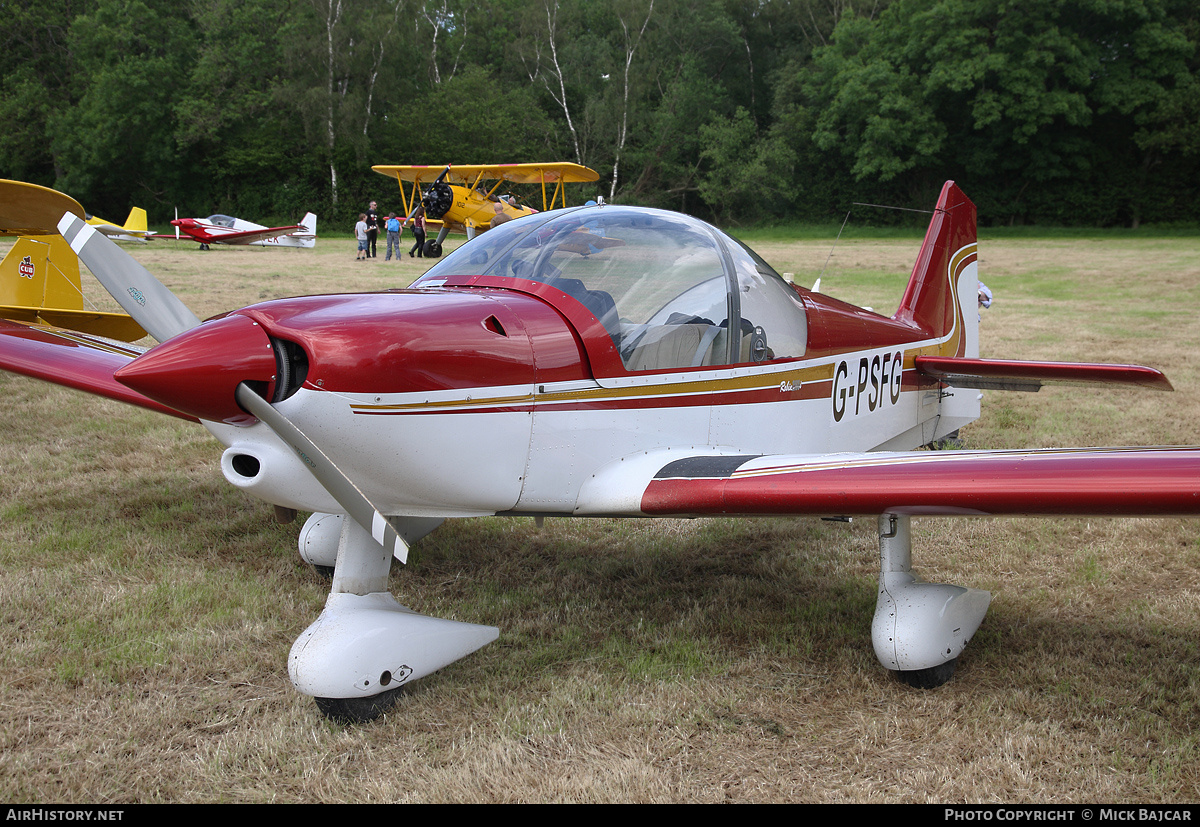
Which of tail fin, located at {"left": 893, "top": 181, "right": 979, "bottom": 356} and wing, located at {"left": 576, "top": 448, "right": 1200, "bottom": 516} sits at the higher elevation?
tail fin, located at {"left": 893, "top": 181, "right": 979, "bottom": 356}

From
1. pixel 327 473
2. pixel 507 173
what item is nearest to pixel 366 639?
pixel 327 473

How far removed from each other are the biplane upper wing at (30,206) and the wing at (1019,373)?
490 centimetres

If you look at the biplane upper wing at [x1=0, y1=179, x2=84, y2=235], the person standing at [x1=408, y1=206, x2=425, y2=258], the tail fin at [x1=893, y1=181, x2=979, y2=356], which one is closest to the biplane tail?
the person standing at [x1=408, y1=206, x2=425, y2=258]

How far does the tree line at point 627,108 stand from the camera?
37750 millimetres

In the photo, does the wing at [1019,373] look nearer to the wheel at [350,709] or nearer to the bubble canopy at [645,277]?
the bubble canopy at [645,277]

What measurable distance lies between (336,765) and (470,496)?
0.90 meters

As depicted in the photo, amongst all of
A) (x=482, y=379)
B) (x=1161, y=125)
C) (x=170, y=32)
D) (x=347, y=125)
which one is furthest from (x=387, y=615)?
(x=170, y=32)

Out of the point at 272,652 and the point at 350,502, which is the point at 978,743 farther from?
the point at 272,652

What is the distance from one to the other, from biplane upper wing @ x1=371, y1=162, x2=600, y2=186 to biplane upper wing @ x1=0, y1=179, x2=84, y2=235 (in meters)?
14.4

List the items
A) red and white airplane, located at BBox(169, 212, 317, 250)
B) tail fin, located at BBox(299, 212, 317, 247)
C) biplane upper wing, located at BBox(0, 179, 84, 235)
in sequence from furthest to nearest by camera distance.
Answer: tail fin, located at BBox(299, 212, 317, 247)
red and white airplane, located at BBox(169, 212, 317, 250)
biplane upper wing, located at BBox(0, 179, 84, 235)

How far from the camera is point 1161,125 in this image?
121 feet

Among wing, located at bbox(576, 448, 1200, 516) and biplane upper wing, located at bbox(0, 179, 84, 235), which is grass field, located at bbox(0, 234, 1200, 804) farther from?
biplane upper wing, located at bbox(0, 179, 84, 235)
